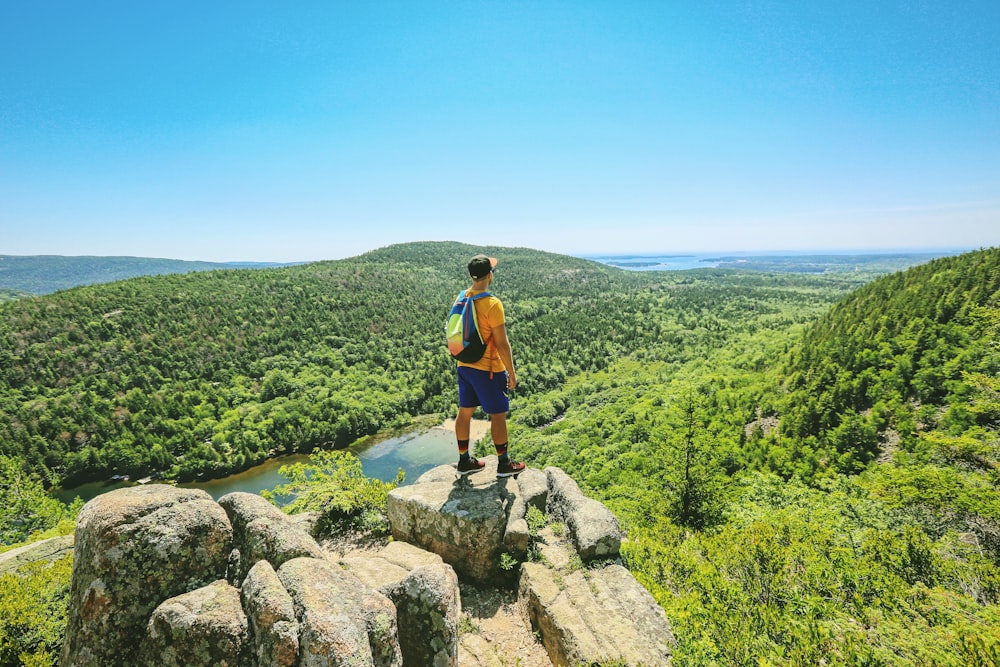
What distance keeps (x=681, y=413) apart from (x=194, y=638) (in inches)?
582

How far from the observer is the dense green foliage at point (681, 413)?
6086 millimetres

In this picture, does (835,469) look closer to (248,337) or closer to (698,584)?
(698,584)

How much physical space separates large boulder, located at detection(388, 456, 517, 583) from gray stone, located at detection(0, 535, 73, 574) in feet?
17.6

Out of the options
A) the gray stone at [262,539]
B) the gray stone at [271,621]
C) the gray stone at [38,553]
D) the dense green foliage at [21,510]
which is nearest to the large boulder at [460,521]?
the gray stone at [262,539]

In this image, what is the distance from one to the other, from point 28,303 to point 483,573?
113 meters

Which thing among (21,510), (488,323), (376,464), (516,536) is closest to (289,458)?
(376,464)

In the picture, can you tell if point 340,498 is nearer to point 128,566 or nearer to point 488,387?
point 488,387

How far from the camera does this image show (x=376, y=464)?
56.0 metres

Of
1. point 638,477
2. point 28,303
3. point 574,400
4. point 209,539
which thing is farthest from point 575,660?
point 28,303

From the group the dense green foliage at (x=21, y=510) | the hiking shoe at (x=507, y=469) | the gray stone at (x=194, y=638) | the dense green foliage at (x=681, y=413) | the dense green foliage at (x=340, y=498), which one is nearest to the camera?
the gray stone at (x=194, y=638)

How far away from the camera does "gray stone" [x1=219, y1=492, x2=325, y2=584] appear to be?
426 centimetres

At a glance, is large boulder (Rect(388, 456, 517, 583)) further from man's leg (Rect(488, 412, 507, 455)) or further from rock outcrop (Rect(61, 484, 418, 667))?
rock outcrop (Rect(61, 484, 418, 667))

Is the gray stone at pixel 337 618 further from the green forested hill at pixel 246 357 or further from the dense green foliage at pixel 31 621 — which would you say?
the green forested hill at pixel 246 357

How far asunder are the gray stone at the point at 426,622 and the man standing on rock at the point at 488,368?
2.17 meters
